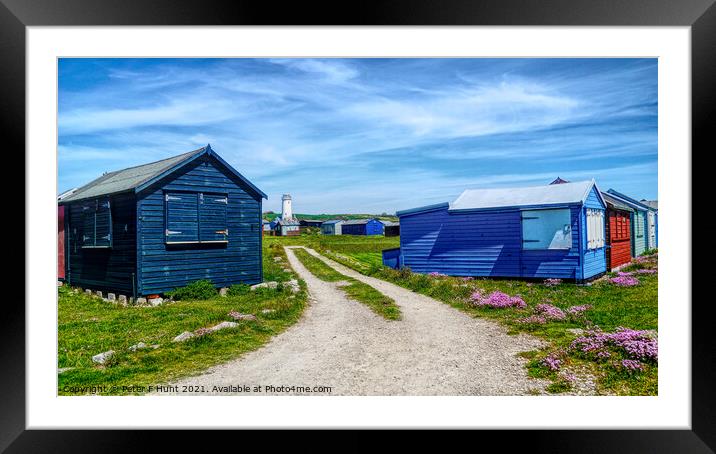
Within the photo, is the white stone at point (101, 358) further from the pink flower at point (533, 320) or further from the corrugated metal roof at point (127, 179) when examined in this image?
the pink flower at point (533, 320)

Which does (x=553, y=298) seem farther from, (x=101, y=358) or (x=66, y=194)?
(x=66, y=194)

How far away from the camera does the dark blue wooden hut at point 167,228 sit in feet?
31.6

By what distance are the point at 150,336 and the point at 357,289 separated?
6.15m

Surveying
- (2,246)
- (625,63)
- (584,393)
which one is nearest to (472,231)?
(625,63)

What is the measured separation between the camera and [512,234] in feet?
44.6

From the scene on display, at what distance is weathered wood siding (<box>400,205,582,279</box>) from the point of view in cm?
1268

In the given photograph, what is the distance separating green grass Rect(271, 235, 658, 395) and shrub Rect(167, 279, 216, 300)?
2047mm

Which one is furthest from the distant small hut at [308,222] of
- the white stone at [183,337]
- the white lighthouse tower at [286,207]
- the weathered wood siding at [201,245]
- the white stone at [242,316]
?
the white stone at [183,337]

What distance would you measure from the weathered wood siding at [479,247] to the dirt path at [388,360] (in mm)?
5057

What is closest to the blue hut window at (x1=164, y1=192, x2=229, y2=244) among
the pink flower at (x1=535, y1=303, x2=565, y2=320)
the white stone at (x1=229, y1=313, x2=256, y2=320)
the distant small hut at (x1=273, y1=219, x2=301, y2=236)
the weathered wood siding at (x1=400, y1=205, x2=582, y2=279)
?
the distant small hut at (x1=273, y1=219, x2=301, y2=236)

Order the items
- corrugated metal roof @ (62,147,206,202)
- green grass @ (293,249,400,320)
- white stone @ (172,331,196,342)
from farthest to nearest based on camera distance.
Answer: green grass @ (293,249,400,320) → corrugated metal roof @ (62,147,206,202) → white stone @ (172,331,196,342)

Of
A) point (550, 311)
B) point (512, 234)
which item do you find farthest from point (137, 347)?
point (512, 234)

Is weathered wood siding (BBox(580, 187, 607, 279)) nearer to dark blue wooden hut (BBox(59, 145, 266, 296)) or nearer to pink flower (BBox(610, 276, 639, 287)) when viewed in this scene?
pink flower (BBox(610, 276, 639, 287))
